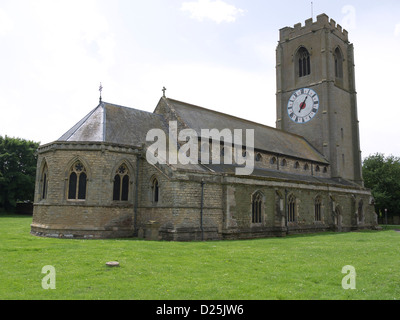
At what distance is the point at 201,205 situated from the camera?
20781 millimetres

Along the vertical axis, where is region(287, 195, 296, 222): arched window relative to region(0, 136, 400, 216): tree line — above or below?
below

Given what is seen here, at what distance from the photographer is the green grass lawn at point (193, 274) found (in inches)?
311

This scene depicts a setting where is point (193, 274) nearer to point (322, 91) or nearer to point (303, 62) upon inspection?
point (322, 91)

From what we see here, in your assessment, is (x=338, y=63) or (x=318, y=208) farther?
(x=338, y=63)

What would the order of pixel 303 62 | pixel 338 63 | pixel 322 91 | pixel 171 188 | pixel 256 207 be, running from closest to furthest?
pixel 171 188, pixel 256 207, pixel 322 91, pixel 303 62, pixel 338 63

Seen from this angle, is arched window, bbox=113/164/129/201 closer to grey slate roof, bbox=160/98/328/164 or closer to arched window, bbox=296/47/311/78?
grey slate roof, bbox=160/98/328/164

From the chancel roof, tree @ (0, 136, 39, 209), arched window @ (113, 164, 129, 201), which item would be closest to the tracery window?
the chancel roof

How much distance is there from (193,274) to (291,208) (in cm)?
1904

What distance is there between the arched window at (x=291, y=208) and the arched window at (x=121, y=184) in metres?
13.3

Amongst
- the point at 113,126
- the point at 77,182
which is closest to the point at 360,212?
the point at 113,126

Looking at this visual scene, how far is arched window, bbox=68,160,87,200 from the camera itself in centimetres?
2056

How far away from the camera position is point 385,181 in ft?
163
